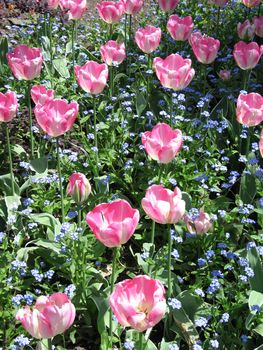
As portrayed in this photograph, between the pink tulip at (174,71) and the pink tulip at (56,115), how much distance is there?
668mm

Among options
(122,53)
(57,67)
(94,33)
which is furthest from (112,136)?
(94,33)

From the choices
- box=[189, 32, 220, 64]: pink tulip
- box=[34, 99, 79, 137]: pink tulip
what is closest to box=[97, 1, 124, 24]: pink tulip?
box=[189, 32, 220, 64]: pink tulip

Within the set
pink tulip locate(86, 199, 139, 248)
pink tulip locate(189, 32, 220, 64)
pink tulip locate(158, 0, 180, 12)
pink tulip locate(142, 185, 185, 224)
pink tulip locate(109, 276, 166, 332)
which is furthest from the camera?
pink tulip locate(158, 0, 180, 12)

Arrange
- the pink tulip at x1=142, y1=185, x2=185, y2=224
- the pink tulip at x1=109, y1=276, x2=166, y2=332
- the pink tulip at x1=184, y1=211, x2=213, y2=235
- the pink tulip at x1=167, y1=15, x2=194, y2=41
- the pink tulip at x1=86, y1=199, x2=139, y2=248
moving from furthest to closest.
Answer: the pink tulip at x1=167, y1=15, x2=194, y2=41 → the pink tulip at x1=184, y1=211, x2=213, y2=235 → the pink tulip at x1=142, y1=185, x2=185, y2=224 → the pink tulip at x1=86, y1=199, x2=139, y2=248 → the pink tulip at x1=109, y1=276, x2=166, y2=332

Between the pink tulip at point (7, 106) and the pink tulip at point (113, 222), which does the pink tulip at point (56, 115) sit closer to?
the pink tulip at point (7, 106)

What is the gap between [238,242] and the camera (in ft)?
10.3

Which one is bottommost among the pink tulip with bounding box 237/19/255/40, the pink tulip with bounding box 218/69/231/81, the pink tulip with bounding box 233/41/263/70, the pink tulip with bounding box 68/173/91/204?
the pink tulip with bounding box 218/69/231/81

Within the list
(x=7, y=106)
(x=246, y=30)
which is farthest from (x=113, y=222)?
(x=246, y=30)

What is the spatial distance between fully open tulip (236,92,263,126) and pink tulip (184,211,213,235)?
0.60m

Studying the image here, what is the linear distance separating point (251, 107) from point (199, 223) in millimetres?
699

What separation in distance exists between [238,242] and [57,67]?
1898mm

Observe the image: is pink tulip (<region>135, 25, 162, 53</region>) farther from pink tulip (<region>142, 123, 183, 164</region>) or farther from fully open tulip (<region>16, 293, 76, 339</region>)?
fully open tulip (<region>16, 293, 76, 339</region>)

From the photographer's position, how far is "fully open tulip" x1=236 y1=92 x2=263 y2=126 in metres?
3.06

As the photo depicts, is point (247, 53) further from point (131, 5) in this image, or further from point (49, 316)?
point (49, 316)
